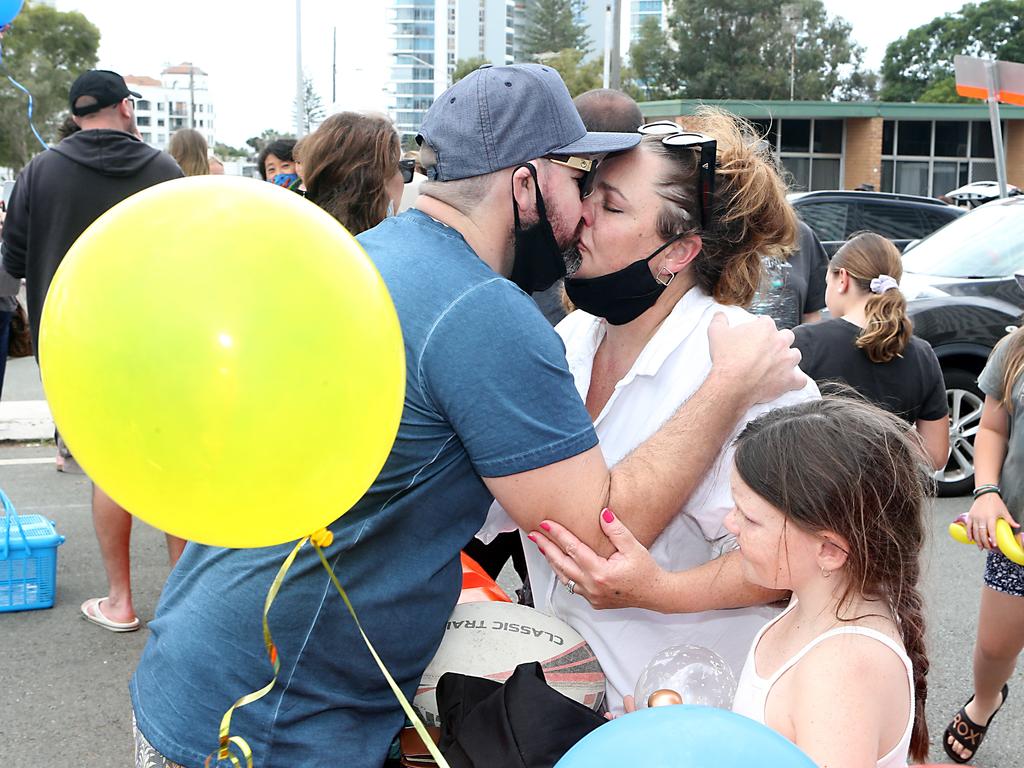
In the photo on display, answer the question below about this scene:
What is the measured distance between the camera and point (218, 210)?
55.2 inches

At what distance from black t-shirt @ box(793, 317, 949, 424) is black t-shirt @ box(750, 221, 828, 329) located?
0.85 meters

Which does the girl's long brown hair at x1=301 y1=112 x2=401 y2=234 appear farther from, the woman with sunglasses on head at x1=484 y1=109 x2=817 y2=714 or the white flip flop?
the woman with sunglasses on head at x1=484 y1=109 x2=817 y2=714

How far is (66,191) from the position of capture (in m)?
4.86

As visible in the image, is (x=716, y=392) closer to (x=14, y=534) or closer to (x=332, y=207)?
(x=332, y=207)

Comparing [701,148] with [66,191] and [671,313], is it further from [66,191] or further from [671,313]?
[66,191]

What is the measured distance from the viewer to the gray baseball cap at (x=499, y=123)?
1943mm


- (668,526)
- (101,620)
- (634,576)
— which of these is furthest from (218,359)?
(101,620)

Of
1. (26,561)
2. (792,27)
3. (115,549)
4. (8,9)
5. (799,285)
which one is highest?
(792,27)

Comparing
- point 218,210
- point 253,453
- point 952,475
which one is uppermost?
point 218,210

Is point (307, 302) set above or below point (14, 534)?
above

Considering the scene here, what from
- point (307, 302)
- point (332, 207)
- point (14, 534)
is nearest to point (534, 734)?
point (307, 302)

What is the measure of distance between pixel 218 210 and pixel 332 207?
3.34 metres

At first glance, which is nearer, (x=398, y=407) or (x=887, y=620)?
(x=398, y=407)

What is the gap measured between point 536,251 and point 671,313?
1.63 feet
